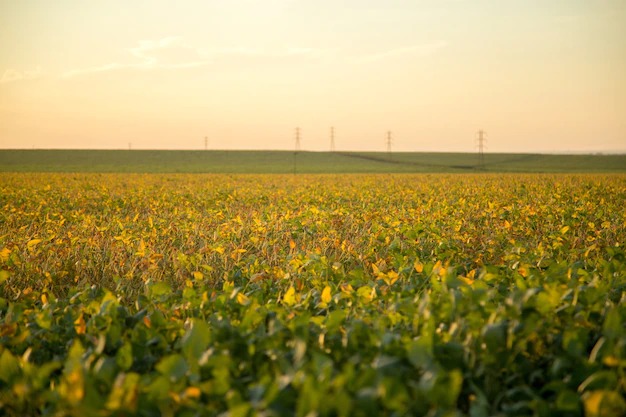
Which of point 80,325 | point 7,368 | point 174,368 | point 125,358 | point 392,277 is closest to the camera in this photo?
point 174,368

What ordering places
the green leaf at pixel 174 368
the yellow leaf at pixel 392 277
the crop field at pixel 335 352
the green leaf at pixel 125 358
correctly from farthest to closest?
the yellow leaf at pixel 392 277, the green leaf at pixel 125 358, the green leaf at pixel 174 368, the crop field at pixel 335 352

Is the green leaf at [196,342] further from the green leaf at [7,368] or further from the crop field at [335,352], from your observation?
the green leaf at [7,368]

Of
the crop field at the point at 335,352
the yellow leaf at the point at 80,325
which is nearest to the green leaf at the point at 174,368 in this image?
the crop field at the point at 335,352

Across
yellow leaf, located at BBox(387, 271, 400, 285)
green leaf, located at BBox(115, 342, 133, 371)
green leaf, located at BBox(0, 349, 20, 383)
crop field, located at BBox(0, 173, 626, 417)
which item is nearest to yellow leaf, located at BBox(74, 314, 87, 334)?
crop field, located at BBox(0, 173, 626, 417)

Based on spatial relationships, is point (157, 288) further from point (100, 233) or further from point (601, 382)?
point (100, 233)

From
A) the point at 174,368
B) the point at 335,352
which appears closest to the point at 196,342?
the point at 174,368

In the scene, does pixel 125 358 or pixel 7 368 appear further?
pixel 125 358

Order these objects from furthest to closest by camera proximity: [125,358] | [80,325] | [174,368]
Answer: [80,325] < [125,358] < [174,368]

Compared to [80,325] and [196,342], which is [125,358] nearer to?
[196,342]

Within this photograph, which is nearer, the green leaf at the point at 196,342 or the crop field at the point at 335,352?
the crop field at the point at 335,352

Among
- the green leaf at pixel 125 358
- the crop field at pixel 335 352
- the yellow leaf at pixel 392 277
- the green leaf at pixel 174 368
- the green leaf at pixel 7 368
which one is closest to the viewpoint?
the crop field at pixel 335 352

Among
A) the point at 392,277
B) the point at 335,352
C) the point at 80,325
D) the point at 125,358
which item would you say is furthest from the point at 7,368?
the point at 392,277

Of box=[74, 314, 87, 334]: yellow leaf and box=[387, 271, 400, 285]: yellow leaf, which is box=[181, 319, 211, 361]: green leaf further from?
box=[387, 271, 400, 285]: yellow leaf

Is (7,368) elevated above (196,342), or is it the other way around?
(196,342)
